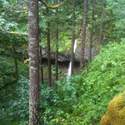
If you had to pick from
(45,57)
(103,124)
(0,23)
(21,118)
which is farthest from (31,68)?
(45,57)

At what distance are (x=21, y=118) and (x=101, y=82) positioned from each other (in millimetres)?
4657

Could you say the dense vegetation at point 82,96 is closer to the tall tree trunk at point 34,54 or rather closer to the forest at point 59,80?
the forest at point 59,80

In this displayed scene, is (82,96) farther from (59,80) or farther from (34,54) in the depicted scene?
(59,80)

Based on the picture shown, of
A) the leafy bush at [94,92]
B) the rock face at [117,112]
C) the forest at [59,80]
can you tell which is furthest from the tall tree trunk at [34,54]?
the rock face at [117,112]

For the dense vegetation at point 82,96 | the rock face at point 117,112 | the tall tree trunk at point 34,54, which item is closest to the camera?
the rock face at point 117,112

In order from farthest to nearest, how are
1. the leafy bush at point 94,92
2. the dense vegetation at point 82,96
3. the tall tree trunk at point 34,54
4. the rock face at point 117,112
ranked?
the dense vegetation at point 82,96
the leafy bush at point 94,92
the tall tree trunk at point 34,54
the rock face at point 117,112

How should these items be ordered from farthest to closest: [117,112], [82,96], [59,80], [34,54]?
[59,80], [82,96], [34,54], [117,112]

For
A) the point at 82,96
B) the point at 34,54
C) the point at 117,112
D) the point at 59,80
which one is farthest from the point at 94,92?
the point at 59,80

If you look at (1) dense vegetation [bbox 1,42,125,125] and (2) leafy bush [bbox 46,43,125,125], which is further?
(1) dense vegetation [bbox 1,42,125,125]

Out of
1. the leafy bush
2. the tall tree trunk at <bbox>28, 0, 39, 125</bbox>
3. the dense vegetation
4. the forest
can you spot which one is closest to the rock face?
the forest

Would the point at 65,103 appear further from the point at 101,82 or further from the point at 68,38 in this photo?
the point at 68,38

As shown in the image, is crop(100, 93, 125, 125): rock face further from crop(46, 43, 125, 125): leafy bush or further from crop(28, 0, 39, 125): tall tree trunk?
crop(28, 0, 39, 125): tall tree trunk

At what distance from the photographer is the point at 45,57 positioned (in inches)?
1151

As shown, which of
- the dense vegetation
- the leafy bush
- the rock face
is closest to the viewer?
the rock face
